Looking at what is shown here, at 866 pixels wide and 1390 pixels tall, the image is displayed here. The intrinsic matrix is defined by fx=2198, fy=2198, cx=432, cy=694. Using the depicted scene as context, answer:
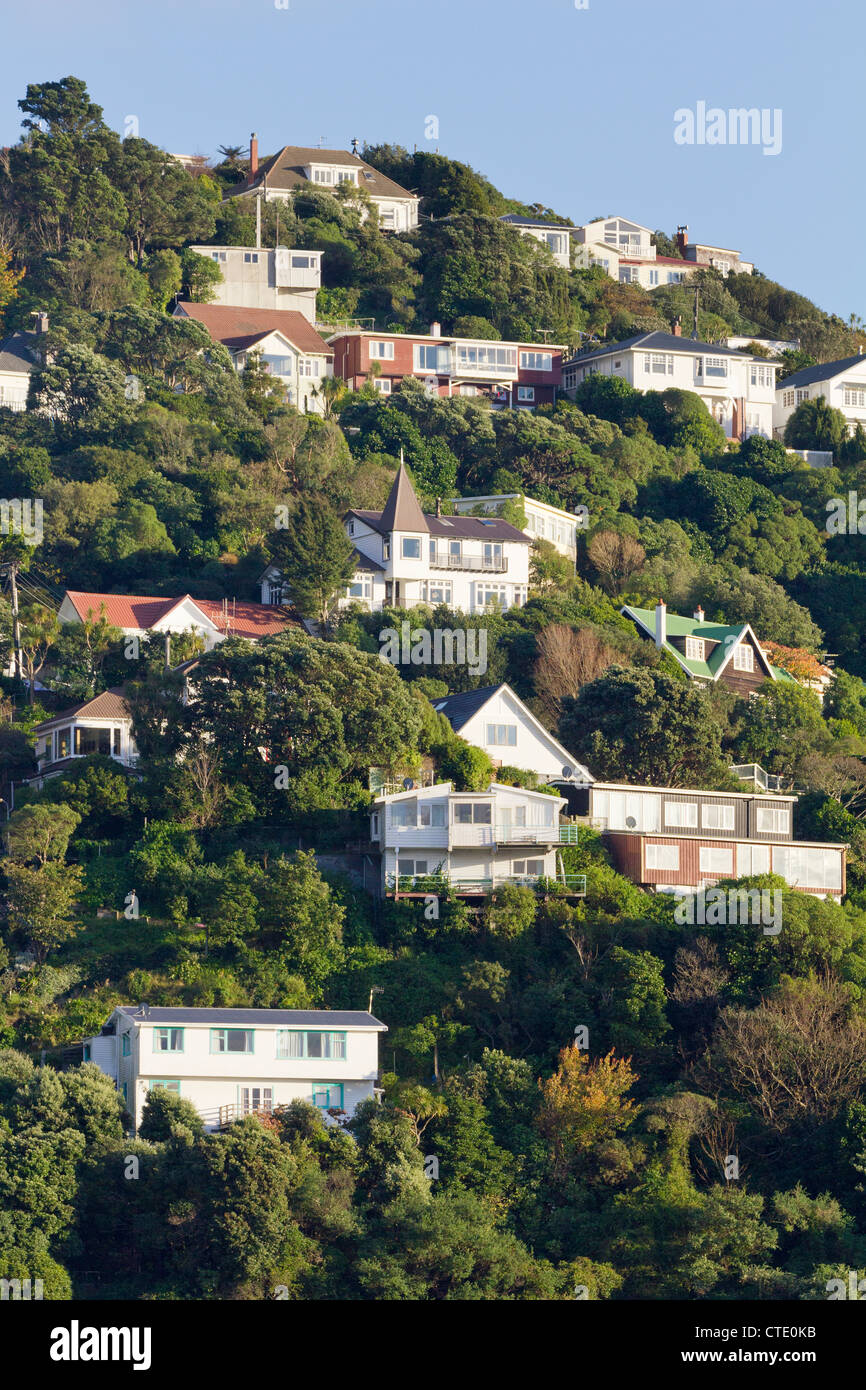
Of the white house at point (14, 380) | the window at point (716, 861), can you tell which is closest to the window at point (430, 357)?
the white house at point (14, 380)

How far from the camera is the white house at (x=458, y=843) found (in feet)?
188

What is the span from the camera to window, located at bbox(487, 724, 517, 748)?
6356 centimetres

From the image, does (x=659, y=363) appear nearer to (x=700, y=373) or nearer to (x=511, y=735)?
(x=700, y=373)

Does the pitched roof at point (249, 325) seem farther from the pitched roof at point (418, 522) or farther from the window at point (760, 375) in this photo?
the pitched roof at point (418, 522)

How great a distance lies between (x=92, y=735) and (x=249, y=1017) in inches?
578

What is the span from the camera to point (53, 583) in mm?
75938

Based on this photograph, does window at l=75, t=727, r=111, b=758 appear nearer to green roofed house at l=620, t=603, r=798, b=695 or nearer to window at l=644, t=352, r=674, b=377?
green roofed house at l=620, t=603, r=798, b=695

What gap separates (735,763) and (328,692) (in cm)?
1557

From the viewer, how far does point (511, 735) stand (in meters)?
63.7

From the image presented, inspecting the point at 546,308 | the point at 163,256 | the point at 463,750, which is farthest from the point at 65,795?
the point at 546,308

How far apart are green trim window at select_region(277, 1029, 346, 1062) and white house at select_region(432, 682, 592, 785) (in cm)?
1419

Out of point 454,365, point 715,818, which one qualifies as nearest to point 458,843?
point 715,818
